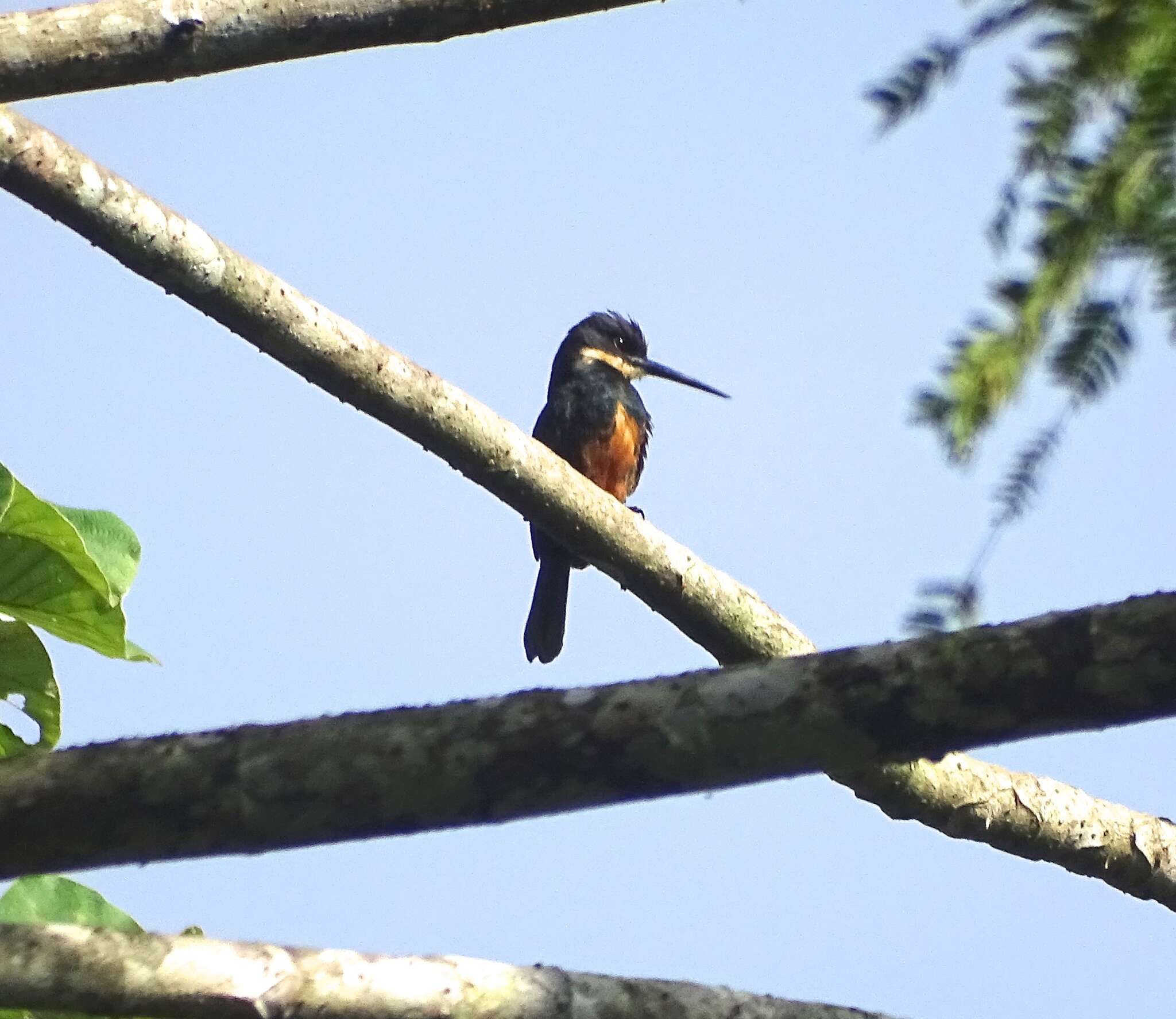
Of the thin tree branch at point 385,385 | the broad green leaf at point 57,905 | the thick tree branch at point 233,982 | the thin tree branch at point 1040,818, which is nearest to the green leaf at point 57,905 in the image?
the broad green leaf at point 57,905

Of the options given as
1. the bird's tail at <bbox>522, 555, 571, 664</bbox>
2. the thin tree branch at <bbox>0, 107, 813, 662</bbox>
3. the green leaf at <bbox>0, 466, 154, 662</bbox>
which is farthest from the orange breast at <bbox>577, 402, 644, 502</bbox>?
the green leaf at <bbox>0, 466, 154, 662</bbox>

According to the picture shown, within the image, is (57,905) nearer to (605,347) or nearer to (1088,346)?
(1088,346)

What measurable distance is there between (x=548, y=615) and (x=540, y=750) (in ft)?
17.1

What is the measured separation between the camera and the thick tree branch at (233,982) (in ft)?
5.39

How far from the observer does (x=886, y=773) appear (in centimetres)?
294

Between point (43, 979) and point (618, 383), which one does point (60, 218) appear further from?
point (618, 383)

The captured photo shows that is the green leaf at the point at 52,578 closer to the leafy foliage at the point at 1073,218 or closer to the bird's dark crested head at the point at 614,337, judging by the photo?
the leafy foliage at the point at 1073,218

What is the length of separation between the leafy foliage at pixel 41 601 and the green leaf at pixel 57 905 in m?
0.22

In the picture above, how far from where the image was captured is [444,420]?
306cm

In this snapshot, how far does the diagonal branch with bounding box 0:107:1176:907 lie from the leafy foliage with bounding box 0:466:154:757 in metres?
0.48

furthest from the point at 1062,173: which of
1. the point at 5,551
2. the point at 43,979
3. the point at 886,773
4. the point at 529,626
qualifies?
the point at 529,626

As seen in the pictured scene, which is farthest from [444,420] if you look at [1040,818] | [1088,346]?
[1088,346]

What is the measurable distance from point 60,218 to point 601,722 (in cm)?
161

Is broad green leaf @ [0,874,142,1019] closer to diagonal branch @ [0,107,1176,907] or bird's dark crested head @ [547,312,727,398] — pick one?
diagonal branch @ [0,107,1176,907]
